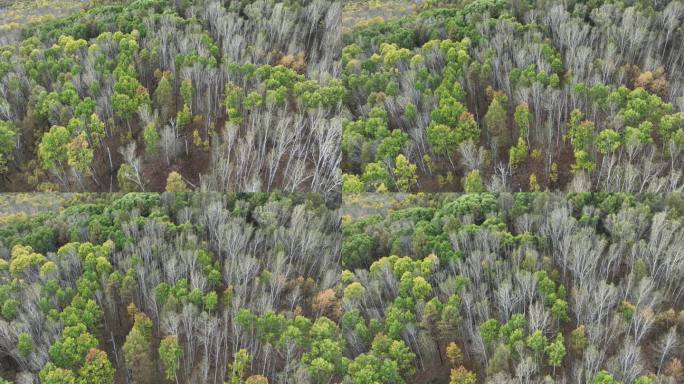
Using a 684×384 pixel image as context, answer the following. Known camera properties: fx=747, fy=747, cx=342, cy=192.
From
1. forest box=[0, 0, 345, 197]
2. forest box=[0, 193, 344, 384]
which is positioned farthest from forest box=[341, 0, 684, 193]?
forest box=[0, 193, 344, 384]

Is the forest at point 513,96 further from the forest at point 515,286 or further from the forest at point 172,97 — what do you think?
the forest at point 172,97

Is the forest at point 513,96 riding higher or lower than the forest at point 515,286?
higher

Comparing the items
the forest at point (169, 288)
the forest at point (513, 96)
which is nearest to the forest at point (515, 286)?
the forest at point (513, 96)

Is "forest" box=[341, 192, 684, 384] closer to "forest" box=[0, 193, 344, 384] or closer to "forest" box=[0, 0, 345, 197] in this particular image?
"forest" box=[0, 193, 344, 384]

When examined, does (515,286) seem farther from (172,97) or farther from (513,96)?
(172,97)

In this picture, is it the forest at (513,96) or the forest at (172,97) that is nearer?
the forest at (513,96)

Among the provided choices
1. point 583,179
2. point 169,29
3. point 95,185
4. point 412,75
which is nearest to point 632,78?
point 583,179

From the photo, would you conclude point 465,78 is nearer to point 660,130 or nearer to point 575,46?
point 575,46
